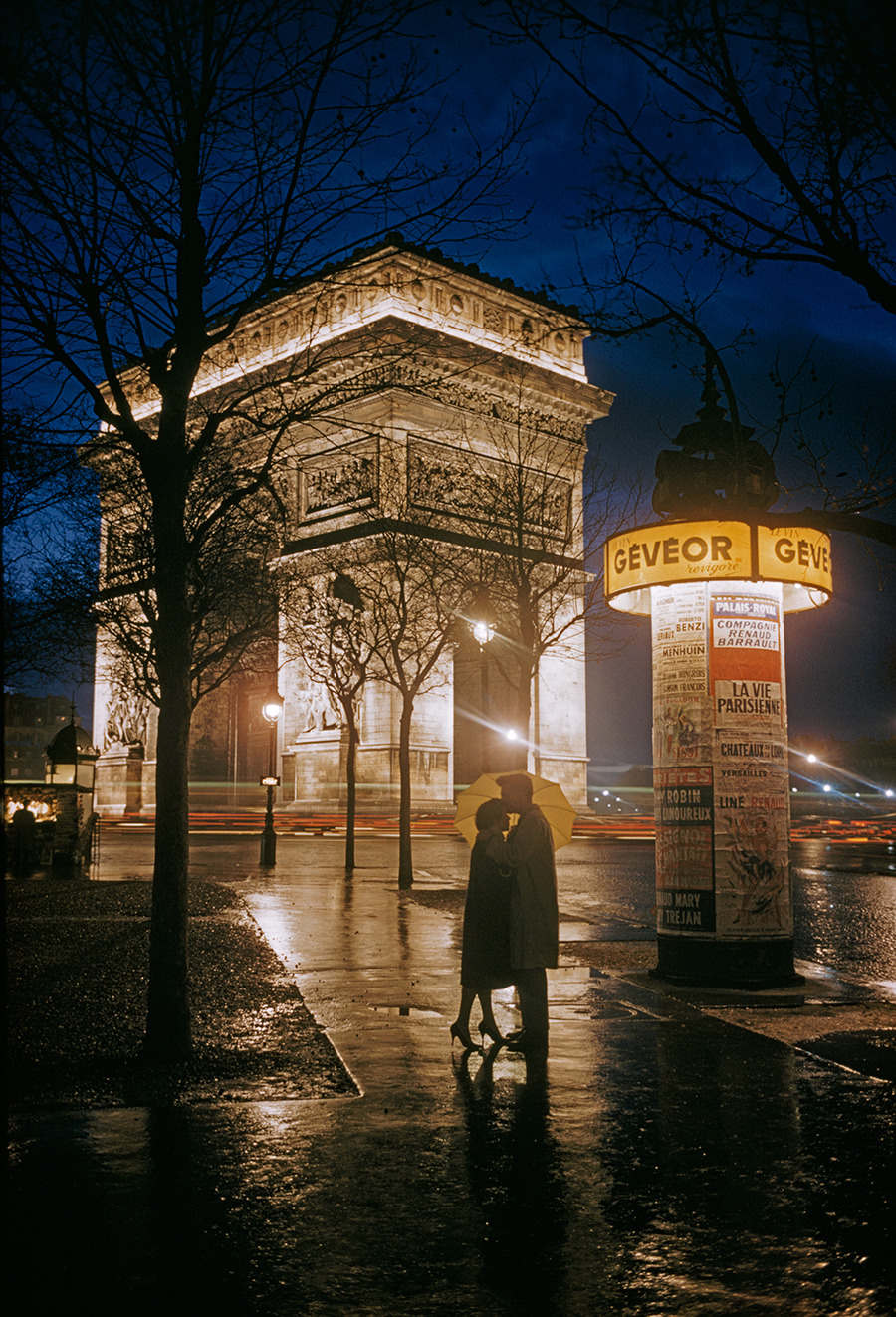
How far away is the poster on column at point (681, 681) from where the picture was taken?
11.3 m

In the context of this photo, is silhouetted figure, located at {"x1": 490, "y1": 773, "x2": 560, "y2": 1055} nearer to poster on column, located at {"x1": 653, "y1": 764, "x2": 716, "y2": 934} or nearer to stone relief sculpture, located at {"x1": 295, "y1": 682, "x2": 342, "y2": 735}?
poster on column, located at {"x1": 653, "y1": 764, "x2": 716, "y2": 934}

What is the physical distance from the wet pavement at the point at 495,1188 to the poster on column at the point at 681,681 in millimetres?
2697

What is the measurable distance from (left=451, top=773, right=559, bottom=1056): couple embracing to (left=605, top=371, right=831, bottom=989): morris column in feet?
10.1

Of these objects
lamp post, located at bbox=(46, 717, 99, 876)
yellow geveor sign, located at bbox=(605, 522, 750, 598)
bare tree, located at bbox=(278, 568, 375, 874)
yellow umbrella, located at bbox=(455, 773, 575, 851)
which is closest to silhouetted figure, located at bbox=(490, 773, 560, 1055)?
yellow umbrella, located at bbox=(455, 773, 575, 851)

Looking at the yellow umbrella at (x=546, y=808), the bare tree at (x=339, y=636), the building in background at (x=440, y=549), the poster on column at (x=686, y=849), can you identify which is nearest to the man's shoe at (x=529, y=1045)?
the yellow umbrella at (x=546, y=808)

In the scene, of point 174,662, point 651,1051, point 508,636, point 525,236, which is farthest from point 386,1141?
point 508,636

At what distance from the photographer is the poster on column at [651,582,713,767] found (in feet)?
37.1

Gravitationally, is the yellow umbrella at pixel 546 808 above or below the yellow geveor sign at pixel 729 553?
below

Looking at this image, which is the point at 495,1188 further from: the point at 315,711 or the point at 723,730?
the point at 315,711

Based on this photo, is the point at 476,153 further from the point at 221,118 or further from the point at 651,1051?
the point at 651,1051

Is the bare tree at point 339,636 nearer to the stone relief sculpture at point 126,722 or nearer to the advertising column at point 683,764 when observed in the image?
the advertising column at point 683,764

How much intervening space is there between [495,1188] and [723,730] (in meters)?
6.30

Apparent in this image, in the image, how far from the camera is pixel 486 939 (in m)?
8.51

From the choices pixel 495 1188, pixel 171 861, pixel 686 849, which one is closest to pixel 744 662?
pixel 686 849
